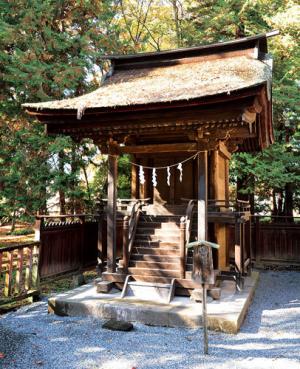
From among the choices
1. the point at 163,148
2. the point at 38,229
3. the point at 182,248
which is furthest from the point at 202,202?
the point at 38,229

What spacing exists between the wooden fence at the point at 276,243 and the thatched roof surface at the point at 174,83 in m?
6.05

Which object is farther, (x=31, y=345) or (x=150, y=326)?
(x=150, y=326)

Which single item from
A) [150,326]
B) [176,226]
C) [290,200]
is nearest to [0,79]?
[176,226]

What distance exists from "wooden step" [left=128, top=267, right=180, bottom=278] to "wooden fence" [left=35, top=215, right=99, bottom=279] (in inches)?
89.7

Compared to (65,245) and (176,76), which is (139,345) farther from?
(176,76)

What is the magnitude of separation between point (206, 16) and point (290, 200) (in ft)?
33.8

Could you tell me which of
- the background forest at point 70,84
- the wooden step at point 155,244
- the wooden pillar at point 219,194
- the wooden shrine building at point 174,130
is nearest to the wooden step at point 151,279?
the wooden shrine building at point 174,130

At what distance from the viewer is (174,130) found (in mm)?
7191

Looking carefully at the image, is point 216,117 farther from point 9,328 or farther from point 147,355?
point 9,328

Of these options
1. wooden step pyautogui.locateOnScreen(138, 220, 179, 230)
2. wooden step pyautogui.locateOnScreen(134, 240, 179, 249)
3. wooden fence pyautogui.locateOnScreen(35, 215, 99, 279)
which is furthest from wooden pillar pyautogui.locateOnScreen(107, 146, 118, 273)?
wooden fence pyautogui.locateOnScreen(35, 215, 99, 279)

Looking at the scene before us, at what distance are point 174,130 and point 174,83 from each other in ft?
4.10

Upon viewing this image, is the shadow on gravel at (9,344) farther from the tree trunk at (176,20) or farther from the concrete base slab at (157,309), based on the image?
the tree trunk at (176,20)

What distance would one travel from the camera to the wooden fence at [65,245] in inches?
328

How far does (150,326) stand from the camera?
6.06 metres
